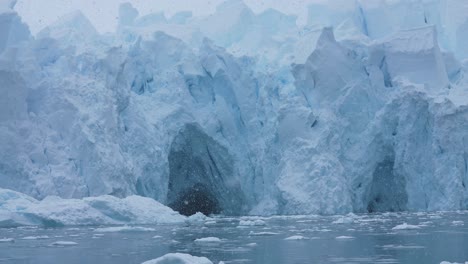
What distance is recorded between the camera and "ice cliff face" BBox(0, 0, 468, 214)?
1852 cm

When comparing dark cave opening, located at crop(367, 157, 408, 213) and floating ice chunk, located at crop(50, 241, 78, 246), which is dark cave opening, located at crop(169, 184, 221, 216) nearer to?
dark cave opening, located at crop(367, 157, 408, 213)

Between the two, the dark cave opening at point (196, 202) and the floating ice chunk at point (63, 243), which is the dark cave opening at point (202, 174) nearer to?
the dark cave opening at point (196, 202)

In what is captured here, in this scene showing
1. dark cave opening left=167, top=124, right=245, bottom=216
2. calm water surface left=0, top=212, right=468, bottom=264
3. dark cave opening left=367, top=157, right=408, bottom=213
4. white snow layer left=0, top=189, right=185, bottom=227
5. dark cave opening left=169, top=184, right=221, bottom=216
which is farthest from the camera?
dark cave opening left=169, top=184, right=221, bottom=216

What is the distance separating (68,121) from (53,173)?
178 centimetres

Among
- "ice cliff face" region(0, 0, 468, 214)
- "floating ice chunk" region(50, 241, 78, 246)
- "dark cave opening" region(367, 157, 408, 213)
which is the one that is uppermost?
"ice cliff face" region(0, 0, 468, 214)

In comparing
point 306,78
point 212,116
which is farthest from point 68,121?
point 306,78

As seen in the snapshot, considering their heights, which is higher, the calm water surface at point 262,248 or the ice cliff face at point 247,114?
the ice cliff face at point 247,114

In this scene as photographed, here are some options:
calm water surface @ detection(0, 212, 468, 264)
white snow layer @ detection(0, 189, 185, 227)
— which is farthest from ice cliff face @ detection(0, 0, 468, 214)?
calm water surface @ detection(0, 212, 468, 264)

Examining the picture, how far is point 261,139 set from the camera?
78.0 feet

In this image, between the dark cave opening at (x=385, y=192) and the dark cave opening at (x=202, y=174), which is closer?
the dark cave opening at (x=385, y=192)

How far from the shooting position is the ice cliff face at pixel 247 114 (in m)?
18.5

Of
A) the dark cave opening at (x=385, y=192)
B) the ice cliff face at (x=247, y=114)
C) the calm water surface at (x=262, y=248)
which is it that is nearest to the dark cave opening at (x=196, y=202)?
the ice cliff face at (x=247, y=114)

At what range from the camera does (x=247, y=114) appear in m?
24.3

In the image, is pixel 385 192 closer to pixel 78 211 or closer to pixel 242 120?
pixel 242 120
